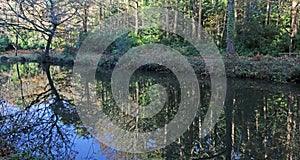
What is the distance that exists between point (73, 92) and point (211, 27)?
564 inches

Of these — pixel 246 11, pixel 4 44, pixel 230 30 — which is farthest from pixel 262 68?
pixel 4 44

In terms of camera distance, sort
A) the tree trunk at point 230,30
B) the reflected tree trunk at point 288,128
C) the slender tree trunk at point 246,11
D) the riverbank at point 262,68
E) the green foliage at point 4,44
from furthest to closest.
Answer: the green foliage at point 4,44, the slender tree trunk at point 246,11, the tree trunk at point 230,30, the riverbank at point 262,68, the reflected tree trunk at point 288,128

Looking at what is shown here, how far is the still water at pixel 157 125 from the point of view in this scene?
15.0ft

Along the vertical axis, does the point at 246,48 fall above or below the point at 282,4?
below

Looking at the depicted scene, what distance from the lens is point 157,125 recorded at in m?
6.14

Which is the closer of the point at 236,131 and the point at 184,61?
the point at 236,131

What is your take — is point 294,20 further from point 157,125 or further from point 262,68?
point 157,125

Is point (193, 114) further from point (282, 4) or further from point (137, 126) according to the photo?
point (282, 4)

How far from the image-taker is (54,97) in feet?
29.8

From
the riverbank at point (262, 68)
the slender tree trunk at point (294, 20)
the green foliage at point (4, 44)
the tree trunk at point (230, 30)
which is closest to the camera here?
the riverbank at point (262, 68)

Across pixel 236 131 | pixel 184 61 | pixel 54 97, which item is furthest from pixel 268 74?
pixel 54 97

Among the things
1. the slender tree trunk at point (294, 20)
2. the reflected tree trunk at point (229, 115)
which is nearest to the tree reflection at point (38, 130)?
the reflected tree trunk at point (229, 115)

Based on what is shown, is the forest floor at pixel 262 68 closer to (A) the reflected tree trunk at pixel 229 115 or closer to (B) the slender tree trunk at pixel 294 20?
(A) the reflected tree trunk at pixel 229 115

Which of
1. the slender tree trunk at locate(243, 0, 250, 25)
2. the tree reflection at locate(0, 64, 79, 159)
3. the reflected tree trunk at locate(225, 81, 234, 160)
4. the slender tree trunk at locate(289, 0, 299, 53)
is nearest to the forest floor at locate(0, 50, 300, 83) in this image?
the reflected tree trunk at locate(225, 81, 234, 160)
